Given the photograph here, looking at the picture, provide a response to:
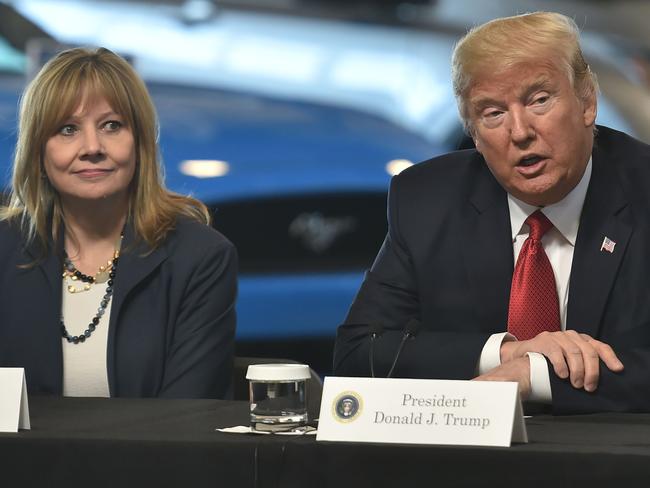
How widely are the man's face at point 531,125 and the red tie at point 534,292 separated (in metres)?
0.10

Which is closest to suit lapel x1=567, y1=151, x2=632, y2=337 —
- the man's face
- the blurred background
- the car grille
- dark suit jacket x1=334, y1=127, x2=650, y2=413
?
dark suit jacket x1=334, y1=127, x2=650, y2=413

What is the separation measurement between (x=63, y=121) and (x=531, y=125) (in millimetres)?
1046

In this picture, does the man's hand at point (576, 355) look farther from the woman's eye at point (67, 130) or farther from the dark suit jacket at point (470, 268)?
the woman's eye at point (67, 130)

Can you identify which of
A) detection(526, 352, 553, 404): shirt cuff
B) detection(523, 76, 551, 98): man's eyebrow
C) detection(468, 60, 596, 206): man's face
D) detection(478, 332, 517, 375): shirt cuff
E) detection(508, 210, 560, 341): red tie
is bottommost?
detection(526, 352, 553, 404): shirt cuff

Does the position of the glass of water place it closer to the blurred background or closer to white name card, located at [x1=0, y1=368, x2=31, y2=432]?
white name card, located at [x1=0, y1=368, x2=31, y2=432]

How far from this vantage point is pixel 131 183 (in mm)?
3125

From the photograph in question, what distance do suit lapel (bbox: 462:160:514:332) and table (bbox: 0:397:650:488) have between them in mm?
639

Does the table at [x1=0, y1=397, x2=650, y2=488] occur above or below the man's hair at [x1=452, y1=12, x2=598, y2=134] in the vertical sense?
below

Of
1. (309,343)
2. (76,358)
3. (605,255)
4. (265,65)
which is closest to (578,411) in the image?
(605,255)

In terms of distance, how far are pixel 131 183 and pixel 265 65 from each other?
1729mm

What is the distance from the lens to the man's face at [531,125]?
8.71 feet

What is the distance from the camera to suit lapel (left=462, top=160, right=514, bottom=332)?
9.24 ft

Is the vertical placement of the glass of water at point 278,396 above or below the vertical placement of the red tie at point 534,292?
below

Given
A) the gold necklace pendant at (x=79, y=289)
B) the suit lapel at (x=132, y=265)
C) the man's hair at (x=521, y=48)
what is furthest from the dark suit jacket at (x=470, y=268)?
the gold necklace pendant at (x=79, y=289)
